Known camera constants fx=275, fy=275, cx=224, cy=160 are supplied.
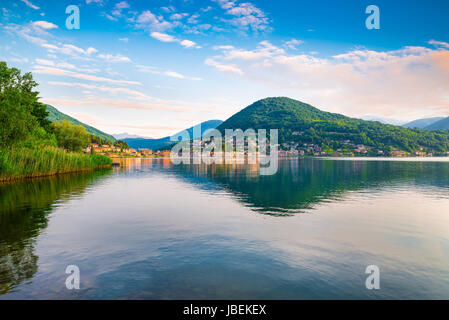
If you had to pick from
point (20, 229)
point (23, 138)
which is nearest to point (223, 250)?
point (20, 229)

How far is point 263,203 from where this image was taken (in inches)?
1236

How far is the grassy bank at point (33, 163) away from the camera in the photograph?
151 feet

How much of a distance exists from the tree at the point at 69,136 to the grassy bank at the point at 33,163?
30298 mm

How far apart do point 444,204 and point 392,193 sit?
8158 millimetres

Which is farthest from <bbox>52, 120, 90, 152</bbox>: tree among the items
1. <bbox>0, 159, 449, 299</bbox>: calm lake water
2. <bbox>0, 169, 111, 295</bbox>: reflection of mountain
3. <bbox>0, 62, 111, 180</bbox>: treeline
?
<bbox>0, 159, 449, 299</bbox>: calm lake water

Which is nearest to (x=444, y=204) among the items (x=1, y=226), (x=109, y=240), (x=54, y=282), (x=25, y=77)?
(x=109, y=240)

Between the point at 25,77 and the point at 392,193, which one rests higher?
the point at 25,77

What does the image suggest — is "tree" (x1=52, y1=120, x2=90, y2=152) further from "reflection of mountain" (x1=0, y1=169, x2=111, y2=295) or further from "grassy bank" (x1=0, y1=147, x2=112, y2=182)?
"reflection of mountain" (x1=0, y1=169, x2=111, y2=295)

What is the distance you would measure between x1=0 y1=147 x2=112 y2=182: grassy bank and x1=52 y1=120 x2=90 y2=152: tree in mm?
30298

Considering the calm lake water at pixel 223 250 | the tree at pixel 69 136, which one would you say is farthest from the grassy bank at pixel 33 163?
the tree at pixel 69 136

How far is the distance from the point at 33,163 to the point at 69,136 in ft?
171

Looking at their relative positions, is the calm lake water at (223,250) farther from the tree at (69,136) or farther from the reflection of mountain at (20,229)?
the tree at (69,136)
